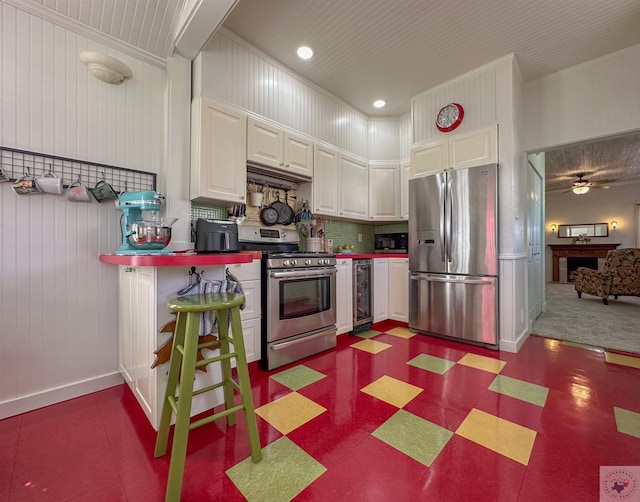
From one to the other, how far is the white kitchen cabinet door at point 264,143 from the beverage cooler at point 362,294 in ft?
4.62

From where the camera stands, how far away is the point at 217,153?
253 centimetres

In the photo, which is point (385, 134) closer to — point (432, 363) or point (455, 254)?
point (455, 254)

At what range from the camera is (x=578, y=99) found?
3051mm

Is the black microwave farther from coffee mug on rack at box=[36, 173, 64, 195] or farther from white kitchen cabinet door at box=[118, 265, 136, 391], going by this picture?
coffee mug on rack at box=[36, 173, 64, 195]

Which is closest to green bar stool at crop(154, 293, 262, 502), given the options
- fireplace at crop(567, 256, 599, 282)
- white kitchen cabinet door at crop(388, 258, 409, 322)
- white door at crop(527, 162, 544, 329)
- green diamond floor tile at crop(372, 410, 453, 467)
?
green diamond floor tile at crop(372, 410, 453, 467)

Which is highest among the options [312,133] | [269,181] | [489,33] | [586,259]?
[489,33]

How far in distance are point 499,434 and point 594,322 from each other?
3637mm

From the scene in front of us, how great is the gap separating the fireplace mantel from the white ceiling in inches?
306

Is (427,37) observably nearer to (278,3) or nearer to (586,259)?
(278,3)

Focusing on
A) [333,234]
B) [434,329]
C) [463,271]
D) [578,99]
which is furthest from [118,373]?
[578,99]

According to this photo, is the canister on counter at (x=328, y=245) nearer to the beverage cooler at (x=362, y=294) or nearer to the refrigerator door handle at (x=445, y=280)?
the beverage cooler at (x=362, y=294)

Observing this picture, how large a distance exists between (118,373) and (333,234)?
2.73 metres

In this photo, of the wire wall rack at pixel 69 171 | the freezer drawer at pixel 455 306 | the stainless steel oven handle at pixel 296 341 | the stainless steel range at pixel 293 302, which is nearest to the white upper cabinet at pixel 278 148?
the stainless steel range at pixel 293 302

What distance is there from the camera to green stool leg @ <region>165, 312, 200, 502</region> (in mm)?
1114
